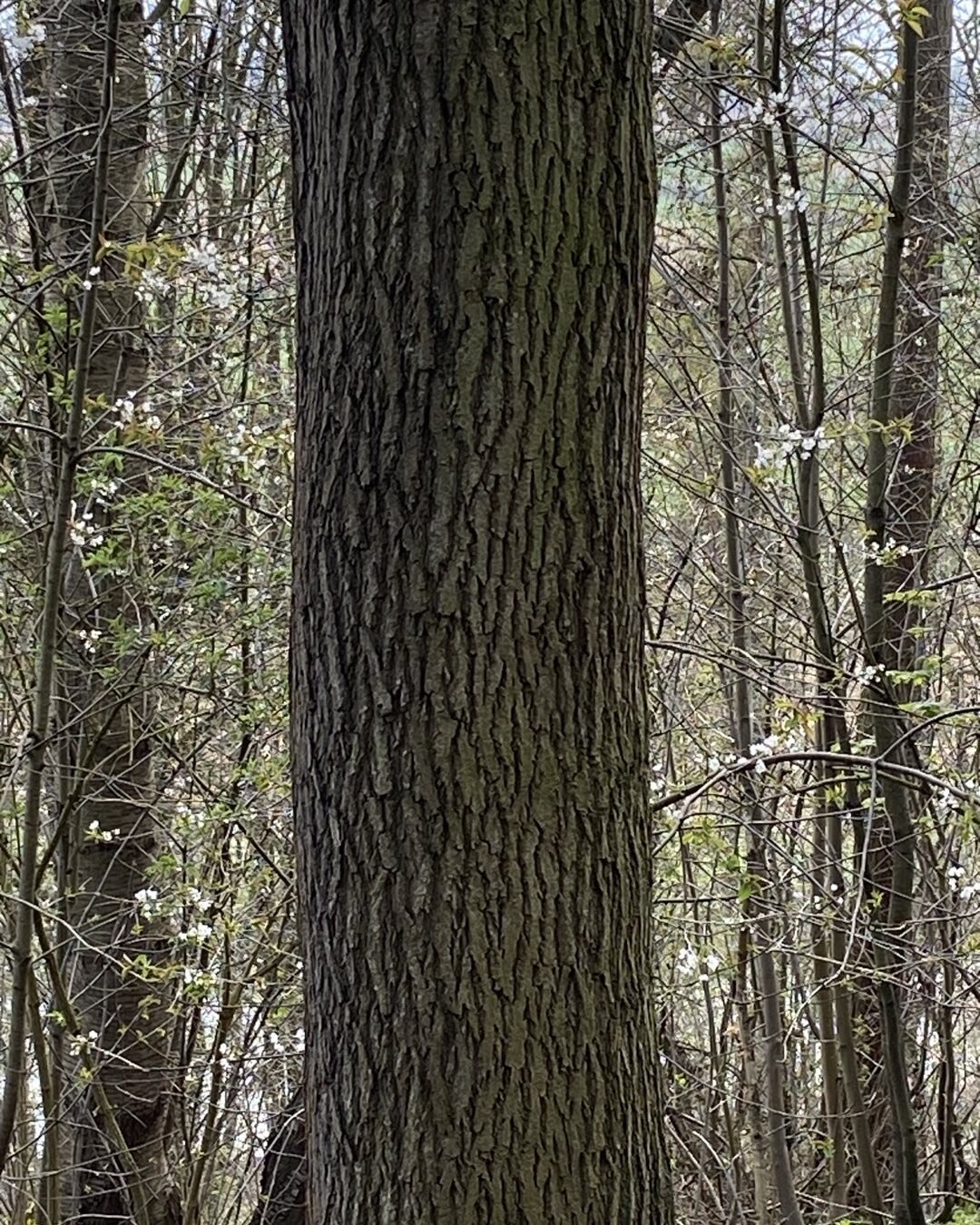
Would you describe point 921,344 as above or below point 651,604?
above

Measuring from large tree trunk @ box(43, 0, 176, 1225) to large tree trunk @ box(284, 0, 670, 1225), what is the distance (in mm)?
2418

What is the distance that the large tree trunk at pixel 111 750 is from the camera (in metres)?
3.82

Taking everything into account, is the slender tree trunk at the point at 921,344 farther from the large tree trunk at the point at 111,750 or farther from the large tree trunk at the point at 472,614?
the large tree trunk at the point at 472,614

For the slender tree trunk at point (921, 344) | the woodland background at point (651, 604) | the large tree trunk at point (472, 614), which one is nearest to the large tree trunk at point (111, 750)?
the woodland background at point (651, 604)

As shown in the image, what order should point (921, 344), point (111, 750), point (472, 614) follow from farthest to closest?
point (921, 344)
point (111, 750)
point (472, 614)

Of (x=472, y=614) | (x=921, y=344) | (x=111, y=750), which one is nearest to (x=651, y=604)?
(x=921, y=344)

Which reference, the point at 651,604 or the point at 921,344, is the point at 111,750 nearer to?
the point at 651,604

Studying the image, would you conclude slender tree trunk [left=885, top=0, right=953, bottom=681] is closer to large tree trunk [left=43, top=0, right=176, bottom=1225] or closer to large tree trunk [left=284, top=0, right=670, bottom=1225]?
large tree trunk [left=43, top=0, right=176, bottom=1225]

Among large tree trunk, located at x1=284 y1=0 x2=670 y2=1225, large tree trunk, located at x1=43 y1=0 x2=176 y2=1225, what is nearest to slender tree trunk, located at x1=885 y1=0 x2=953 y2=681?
large tree trunk, located at x1=43 y1=0 x2=176 y2=1225

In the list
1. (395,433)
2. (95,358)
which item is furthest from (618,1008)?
(95,358)

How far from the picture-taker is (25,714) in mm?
4641

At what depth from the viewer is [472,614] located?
138 cm

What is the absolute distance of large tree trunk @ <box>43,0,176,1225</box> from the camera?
3824 millimetres

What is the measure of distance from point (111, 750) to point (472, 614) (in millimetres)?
3191
